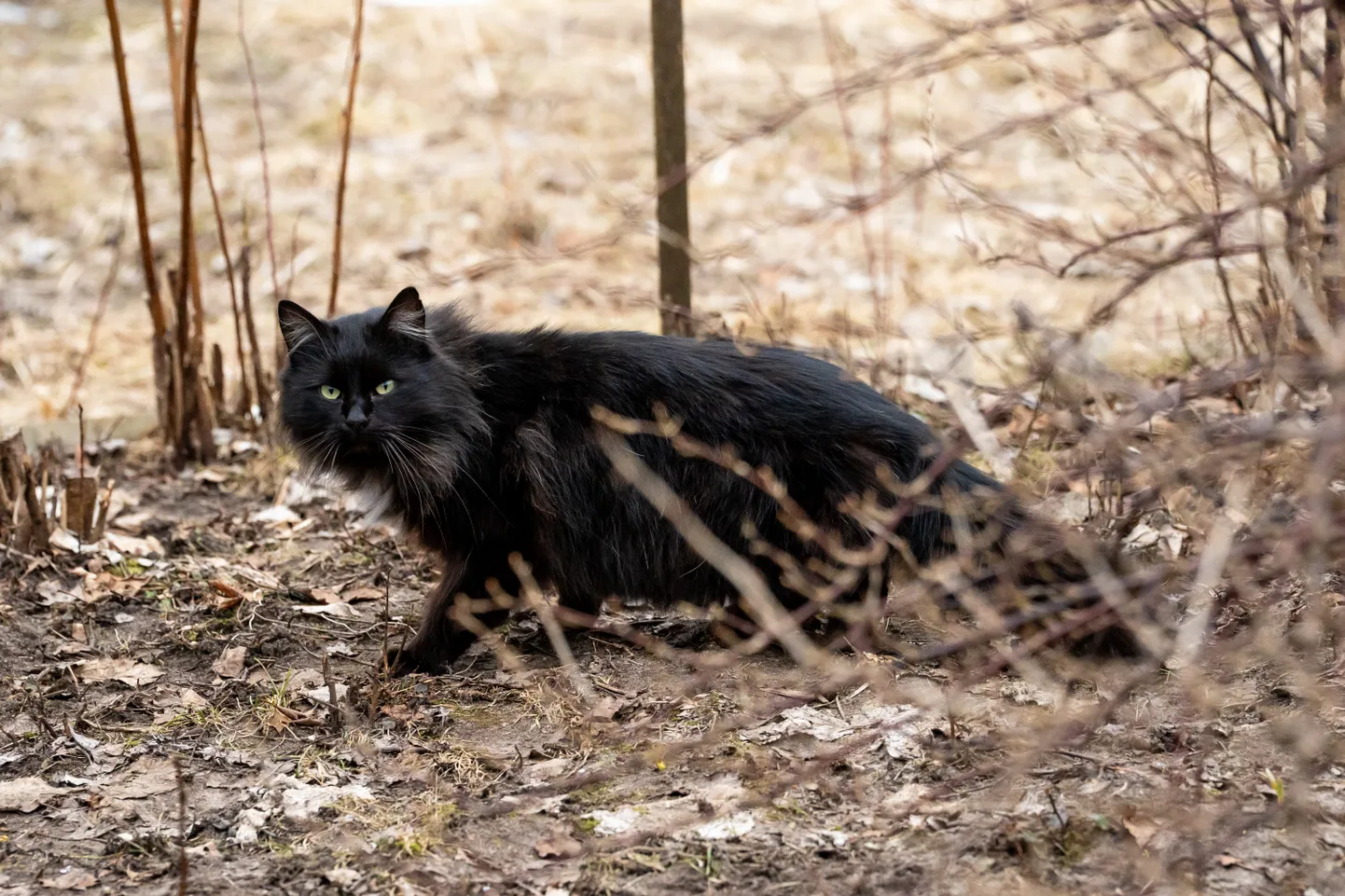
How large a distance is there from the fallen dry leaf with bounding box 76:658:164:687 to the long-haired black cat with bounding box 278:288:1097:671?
79 cm

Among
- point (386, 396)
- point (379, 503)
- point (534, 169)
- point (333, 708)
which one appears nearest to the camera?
point (333, 708)

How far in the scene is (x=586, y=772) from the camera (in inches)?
132

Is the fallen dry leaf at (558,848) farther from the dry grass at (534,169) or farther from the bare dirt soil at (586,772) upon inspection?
the dry grass at (534,169)

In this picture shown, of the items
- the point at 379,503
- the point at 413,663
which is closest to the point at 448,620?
the point at 413,663

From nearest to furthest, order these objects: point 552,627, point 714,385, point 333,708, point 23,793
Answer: point 552,627 < point 23,793 < point 333,708 < point 714,385

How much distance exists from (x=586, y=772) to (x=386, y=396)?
143cm

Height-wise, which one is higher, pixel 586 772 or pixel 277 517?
pixel 277 517

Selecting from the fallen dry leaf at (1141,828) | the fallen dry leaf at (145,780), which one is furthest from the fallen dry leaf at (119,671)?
the fallen dry leaf at (1141,828)

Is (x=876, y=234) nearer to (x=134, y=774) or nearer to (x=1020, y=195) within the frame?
(x=1020, y=195)

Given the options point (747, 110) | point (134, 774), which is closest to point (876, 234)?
point (747, 110)

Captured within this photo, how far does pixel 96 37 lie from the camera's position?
11.6 metres

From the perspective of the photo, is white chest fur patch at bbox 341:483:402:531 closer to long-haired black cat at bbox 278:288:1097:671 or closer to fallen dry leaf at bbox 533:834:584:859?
long-haired black cat at bbox 278:288:1097:671

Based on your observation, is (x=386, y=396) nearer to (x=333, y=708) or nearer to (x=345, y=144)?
(x=333, y=708)

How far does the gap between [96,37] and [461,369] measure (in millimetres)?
9315
